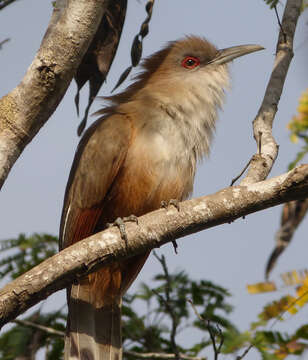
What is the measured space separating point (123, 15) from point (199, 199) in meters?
1.65

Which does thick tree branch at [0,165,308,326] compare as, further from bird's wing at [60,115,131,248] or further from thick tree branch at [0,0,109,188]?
bird's wing at [60,115,131,248]

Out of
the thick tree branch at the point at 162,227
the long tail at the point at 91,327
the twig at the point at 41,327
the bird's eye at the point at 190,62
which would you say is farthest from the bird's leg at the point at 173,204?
the bird's eye at the point at 190,62

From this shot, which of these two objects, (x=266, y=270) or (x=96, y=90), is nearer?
(x=266, y=270)

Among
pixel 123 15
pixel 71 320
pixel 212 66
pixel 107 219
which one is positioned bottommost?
pixel 71 320

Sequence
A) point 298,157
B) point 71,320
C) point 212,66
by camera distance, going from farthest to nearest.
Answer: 1. point 212,66
2. point 71,320
3. point 298,157

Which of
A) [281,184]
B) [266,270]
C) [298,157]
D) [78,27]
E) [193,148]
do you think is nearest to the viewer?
[281,184]

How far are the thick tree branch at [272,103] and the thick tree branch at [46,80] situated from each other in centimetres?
123

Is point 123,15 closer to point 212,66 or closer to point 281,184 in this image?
point 212,66

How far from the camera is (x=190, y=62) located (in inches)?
206

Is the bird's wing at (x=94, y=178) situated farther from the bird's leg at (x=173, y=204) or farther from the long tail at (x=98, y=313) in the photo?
the bird's leg at (x=173, y=204)

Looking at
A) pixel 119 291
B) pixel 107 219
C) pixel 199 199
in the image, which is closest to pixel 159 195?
pixel 107 219

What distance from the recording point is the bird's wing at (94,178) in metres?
4.12

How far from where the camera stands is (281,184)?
110 inches

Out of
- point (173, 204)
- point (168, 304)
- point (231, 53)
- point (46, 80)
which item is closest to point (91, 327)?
point (168, 304)
